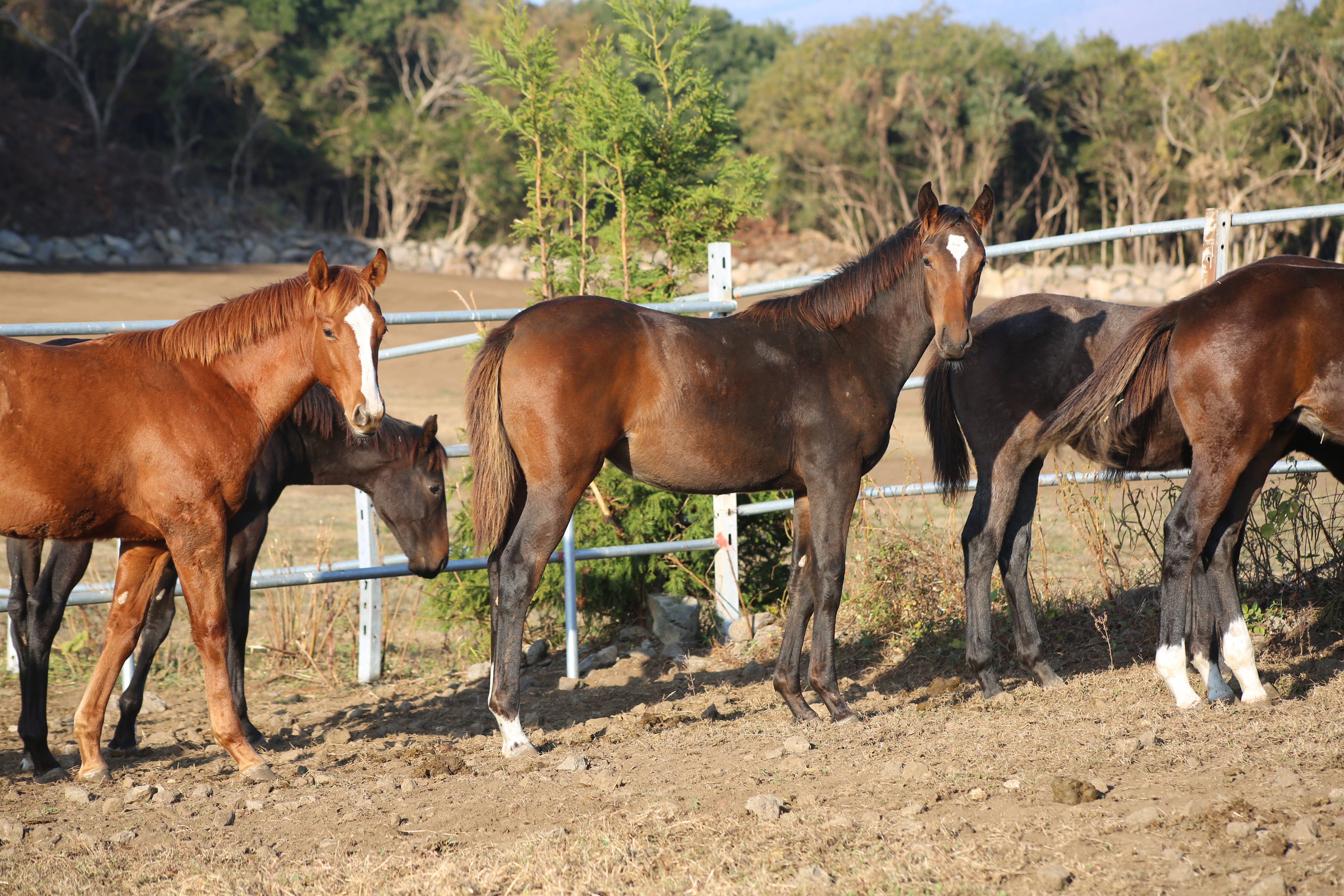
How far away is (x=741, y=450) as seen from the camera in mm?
4352

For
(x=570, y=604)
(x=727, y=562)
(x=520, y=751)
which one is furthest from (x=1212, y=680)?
(x=570, y=604)

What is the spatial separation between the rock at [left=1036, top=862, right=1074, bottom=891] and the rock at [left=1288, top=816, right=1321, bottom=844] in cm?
64

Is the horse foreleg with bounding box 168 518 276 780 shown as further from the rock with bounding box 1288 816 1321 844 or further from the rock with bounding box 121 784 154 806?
the rock with bounding box 1288 816 1321 844

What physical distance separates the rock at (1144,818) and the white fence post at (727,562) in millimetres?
3235

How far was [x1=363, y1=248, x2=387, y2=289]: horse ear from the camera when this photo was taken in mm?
3971

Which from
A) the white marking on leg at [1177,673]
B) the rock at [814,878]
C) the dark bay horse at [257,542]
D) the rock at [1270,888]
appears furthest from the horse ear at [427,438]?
the rock at [1270,888]

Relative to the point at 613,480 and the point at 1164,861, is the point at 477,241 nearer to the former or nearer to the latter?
the point at 613,480

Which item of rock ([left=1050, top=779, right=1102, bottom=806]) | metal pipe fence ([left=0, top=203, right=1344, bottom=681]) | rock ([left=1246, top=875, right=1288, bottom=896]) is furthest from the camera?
metal pipe fence ([left=0, top=203, right=1344, bottom=681])

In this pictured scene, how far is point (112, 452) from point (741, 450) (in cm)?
236

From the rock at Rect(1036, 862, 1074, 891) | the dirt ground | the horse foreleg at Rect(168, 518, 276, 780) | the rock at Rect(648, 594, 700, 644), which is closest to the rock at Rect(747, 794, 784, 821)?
the dirt ground

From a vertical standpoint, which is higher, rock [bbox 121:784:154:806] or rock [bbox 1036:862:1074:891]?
rock [bbox 1036:862:1074:891]

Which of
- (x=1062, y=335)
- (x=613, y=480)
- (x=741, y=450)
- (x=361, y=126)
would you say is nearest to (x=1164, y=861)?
(x=741, y=450)

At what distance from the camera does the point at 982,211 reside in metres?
4.65

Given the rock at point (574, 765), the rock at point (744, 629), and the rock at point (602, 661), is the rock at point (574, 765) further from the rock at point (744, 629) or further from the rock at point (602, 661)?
the rock at point (744, 629)
